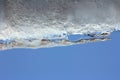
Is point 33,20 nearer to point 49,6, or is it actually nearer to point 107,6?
point 49,6

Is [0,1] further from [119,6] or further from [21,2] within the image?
[119,6]

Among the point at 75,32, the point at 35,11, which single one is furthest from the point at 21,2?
the point at 75,32

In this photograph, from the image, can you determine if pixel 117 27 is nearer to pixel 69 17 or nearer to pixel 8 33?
pixel 69 17

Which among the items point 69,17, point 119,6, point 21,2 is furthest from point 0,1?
point 119,6
